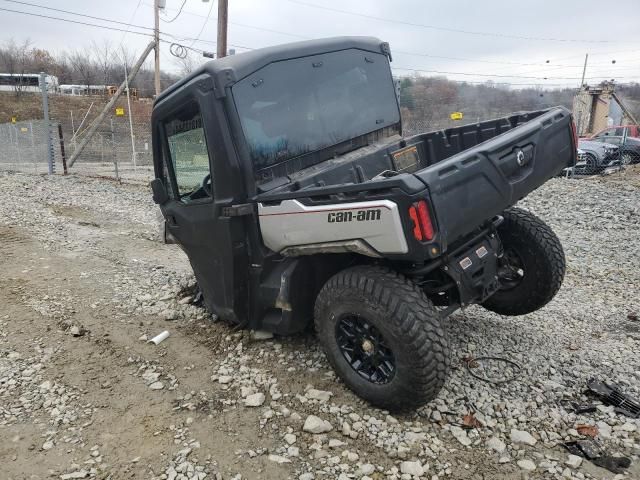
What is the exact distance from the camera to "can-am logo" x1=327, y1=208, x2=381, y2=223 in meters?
2.77

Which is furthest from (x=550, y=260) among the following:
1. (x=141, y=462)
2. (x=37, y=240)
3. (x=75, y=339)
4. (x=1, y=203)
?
(x=1, y=203)

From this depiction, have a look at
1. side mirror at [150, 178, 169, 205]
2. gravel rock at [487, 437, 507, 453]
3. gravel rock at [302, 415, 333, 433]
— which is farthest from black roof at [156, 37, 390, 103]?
gravel rock at [487, 437, 507, 453]

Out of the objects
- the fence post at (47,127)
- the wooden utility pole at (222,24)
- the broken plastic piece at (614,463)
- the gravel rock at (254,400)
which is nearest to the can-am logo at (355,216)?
the gravel rock at (254,400)

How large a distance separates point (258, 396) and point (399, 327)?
114cm

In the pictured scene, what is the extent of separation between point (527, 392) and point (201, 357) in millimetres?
2390

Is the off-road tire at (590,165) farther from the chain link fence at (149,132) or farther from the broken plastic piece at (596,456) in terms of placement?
the broken plastic piece at (596,456)

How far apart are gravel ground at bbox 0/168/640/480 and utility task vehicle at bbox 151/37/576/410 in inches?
11.4

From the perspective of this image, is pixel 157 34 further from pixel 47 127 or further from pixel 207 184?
pixel 207 184

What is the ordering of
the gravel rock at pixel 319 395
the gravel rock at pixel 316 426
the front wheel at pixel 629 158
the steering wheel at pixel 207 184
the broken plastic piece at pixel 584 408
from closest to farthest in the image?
the gravel rock at pixel 316 426, the broken plastic piece at pixel 584 408, the gravel rock at pixel 319 395, the steering wheel at pixel 207 184, the front wheel at pixel 629 158

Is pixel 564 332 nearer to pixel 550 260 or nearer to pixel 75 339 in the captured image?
pixel 550 260

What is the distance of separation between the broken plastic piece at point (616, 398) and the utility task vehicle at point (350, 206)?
84 centimetres

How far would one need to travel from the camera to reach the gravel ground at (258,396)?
9.26ft

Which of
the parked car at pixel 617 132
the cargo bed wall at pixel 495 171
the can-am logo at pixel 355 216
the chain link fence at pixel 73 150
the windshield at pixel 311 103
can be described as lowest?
the chain link fence at pixel 73 150

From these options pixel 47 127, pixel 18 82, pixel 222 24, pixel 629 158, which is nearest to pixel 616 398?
pixel 222 24
